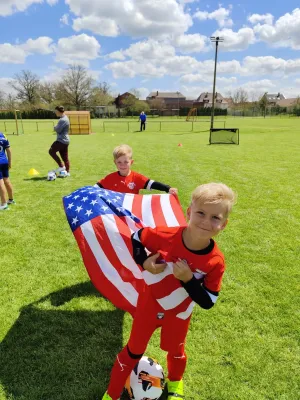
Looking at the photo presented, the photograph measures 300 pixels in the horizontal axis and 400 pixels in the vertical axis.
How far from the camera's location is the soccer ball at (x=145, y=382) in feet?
8.68

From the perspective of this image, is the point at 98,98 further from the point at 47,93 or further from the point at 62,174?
the point at 62,174

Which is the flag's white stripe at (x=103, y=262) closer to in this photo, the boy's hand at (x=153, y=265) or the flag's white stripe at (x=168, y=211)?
the flag's white stripe at (x=168, y=211)

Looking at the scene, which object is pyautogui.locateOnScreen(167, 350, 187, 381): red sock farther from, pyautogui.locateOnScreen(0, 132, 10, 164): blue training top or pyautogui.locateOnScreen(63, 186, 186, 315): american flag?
pyautogui.locateOnScreen(0, 132, 10, 164): blue training top

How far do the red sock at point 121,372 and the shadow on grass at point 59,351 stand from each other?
0.28m

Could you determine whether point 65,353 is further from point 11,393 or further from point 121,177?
A: point 121,177

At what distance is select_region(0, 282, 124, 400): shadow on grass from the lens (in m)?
2.79

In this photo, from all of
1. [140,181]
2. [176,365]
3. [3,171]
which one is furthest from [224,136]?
[176,365]

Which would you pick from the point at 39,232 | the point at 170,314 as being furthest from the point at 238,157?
the point at 170,314

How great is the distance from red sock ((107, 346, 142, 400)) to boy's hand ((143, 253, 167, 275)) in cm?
82

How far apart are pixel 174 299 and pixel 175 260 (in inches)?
13.9

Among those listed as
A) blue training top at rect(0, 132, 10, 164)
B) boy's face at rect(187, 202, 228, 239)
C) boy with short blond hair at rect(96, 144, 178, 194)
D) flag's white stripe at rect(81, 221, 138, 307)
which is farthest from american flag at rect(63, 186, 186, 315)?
blue training top at rect(0, 132, 10, 164)

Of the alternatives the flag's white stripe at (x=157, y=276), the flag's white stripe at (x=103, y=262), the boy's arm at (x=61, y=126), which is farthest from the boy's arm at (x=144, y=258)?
the boy's arm at (x=61, y=126)

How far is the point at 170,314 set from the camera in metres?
2.41

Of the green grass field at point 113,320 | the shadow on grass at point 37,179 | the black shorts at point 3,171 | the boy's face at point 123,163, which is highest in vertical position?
the boy's face at point 123,163
